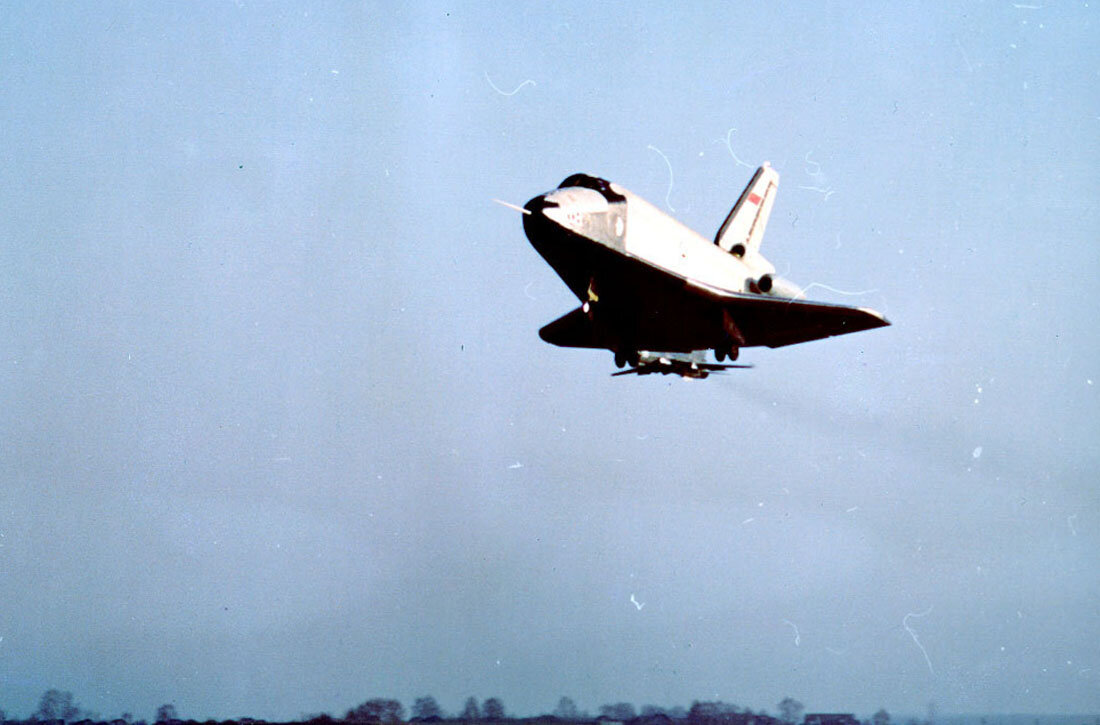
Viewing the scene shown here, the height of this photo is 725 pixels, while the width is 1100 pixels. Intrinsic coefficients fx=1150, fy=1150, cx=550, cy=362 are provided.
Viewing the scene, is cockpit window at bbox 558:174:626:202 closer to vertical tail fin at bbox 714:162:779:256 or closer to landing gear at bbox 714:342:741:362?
landing gear at bbox 714:342:741:362

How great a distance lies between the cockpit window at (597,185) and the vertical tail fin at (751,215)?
37.2 ft

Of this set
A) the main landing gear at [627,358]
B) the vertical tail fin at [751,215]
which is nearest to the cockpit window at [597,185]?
the main landing gear at [627,358]

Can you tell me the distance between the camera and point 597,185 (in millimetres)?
39312

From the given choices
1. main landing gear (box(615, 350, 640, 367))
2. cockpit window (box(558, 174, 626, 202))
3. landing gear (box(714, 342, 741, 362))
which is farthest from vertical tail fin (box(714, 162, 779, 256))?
cockpit window (box(558, 174, 626, 202))

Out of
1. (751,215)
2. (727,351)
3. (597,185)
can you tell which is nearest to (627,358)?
(727,351)

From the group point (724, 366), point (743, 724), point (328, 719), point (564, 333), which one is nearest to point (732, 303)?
point (724, 366)

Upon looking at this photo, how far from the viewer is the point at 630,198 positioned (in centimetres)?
3981

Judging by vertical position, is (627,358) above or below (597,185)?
below

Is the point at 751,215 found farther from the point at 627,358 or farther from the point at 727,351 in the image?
the point at 627,358

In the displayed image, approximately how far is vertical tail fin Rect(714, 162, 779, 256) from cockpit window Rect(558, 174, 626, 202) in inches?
447

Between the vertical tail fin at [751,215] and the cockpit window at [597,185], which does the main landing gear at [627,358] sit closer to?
the cockpit window at [597,185]

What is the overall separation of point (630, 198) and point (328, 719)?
55.2 metres

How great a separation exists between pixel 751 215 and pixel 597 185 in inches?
674

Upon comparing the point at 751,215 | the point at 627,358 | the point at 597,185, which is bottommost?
the point at 627,358
